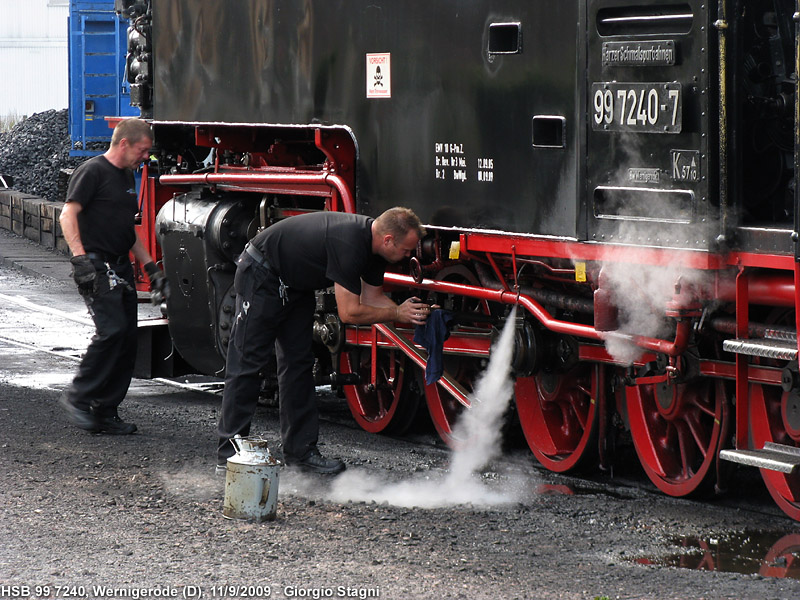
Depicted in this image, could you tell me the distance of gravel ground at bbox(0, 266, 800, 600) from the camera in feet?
16.0

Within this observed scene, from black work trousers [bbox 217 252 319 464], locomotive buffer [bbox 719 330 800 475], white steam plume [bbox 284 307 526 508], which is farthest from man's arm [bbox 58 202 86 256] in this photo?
locomotive buffer [bbox 719 330 800 475]

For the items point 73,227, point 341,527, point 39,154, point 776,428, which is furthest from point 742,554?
point 39,154

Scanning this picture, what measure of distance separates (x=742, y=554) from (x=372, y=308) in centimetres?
200

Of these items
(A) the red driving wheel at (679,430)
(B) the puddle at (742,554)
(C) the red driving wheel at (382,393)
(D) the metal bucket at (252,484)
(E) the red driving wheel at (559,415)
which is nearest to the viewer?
(B) the puddle at (742,554)

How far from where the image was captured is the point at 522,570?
5094 millimetres

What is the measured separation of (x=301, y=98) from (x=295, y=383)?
6.03ft

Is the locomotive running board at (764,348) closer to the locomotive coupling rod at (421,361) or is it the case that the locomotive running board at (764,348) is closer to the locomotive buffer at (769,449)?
the locomotive buffer at (769,449)

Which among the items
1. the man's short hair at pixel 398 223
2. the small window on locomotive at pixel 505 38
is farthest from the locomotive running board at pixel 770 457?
the small window on locomotive at pixel 505 38

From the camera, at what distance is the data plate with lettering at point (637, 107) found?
18.5ft

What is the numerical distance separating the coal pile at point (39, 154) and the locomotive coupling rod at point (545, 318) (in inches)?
613

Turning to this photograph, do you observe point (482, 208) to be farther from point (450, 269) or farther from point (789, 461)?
point (789, 461)

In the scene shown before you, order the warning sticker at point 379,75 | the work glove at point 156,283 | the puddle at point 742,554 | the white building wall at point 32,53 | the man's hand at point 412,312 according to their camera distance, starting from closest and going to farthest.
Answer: the puddle at point 742,554 → the man's hand at point 412,312 → the warning sticker at point 379,75 → the work glove at point 156,283 → the white building wall at point 32,53

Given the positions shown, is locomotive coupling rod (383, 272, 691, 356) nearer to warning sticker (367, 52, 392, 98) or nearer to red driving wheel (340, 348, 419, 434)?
red driving wheel (340, 348, 419, 434)

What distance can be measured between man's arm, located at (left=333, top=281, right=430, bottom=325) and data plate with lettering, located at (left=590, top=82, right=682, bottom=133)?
123 centimetres
